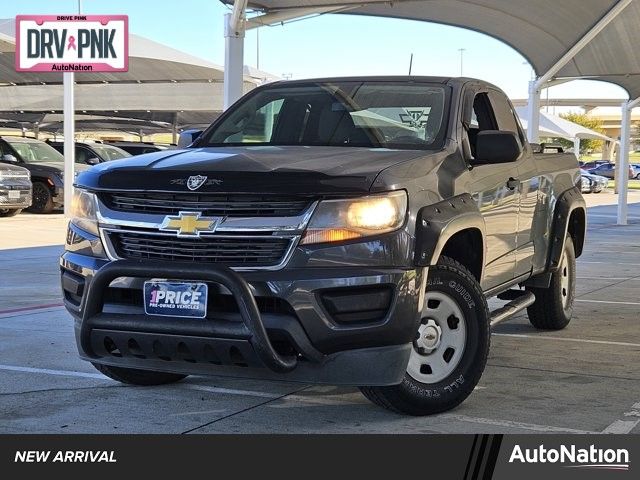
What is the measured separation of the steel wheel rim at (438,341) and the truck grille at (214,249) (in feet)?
3.08

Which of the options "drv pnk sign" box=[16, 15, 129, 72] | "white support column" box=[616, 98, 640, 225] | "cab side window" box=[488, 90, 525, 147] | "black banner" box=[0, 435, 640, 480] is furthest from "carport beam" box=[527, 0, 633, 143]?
"black banner" box=[0, 435, 640, 480]

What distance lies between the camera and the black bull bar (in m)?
4.56

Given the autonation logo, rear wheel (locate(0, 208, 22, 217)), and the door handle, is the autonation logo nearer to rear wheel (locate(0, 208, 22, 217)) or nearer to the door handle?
the door handle

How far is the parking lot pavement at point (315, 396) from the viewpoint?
5168 mm

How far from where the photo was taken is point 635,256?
15.6 metres

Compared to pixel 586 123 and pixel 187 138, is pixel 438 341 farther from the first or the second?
pixel 586 123

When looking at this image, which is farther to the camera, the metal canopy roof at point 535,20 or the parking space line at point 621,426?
the metal canopy roof at point 535,20

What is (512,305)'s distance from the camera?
7008 mm

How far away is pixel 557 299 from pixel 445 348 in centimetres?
299

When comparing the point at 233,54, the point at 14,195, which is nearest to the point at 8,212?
the point at 14,195

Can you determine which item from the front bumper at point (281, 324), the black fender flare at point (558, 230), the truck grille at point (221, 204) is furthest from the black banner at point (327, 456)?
the black fender flare at point (558, 230)

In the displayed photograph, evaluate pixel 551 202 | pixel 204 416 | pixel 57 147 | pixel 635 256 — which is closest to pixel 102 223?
pixel 204 416

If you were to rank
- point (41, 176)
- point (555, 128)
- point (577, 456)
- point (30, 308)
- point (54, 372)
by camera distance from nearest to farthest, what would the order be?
point (577, 456)
point (54, 372)
point (30, 308)
point (41, 176)
point (555, 128)

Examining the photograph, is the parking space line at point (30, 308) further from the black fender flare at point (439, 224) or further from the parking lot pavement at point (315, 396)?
the black fender flare at point (439, 224)
